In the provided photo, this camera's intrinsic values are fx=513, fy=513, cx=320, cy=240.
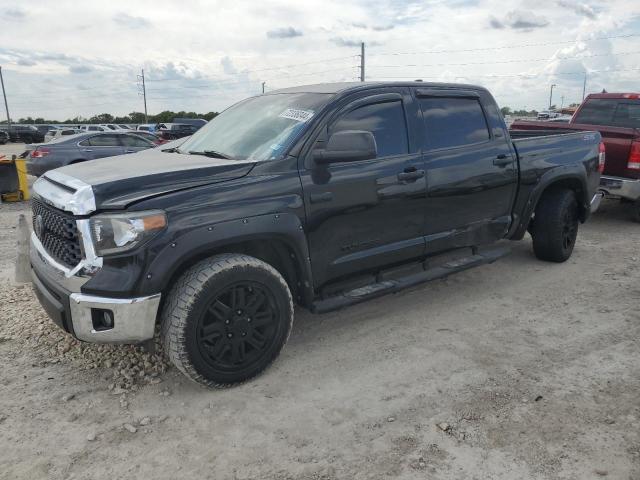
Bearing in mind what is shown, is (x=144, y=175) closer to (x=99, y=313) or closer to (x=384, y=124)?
(x=99, y=313)

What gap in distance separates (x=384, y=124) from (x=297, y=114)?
2.26 ft

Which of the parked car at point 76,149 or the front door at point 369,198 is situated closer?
the front door at point 369,198

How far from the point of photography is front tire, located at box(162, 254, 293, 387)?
9.61ft

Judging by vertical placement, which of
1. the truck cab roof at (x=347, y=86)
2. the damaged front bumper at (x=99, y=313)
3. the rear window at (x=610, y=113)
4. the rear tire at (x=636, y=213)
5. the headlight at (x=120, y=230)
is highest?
the truck cab roof at (x=347, y=86)

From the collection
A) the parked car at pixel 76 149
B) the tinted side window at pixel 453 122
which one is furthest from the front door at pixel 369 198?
the parked car at pixel 76 149

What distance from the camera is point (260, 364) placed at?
3279 mm

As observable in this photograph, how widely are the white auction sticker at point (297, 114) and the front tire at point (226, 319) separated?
42.4 inches

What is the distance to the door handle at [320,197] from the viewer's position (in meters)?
3.39

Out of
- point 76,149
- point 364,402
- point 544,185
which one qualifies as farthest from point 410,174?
point 76,149

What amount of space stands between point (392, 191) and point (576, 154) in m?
2.78

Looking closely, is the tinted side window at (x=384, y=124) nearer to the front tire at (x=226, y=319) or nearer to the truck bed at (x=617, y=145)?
the front tire at (x=226, y=319)

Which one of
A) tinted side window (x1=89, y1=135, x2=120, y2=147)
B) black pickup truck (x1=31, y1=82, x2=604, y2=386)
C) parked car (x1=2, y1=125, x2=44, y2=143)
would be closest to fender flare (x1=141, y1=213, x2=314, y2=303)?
black pickup truck (x1=31, y1=82, x2=604, y2=386)

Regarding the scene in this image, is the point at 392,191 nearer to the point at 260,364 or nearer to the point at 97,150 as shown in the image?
the point at 260,364

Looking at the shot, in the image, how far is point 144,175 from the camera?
299 centimetres
